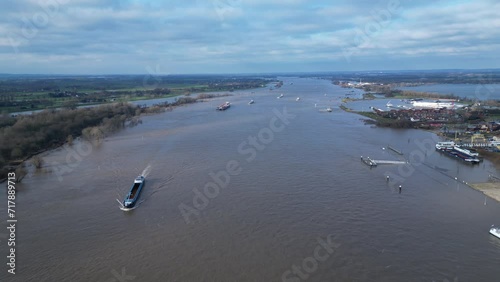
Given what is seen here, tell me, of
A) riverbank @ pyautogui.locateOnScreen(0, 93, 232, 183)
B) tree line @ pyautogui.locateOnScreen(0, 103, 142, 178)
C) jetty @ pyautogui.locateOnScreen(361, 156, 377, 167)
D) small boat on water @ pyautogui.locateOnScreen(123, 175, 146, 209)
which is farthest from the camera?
tree line @ pyautogui.locateOnScreen(0, 103, 142, 178)

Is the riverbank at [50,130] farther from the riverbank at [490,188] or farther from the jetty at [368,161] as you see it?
the riverbank at [490,188]

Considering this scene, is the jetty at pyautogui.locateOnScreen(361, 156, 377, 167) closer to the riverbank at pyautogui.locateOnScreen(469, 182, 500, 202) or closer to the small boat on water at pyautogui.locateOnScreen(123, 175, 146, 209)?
the riverbank at pyautogui.locateOnScreen(469, 182, 500, 202)

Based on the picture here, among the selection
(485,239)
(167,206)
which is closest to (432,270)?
(485,239)

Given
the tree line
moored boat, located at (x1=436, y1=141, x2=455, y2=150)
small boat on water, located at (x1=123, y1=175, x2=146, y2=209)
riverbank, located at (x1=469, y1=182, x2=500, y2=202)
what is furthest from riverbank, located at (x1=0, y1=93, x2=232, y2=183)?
moored boat, located at (x1=436, y1=141, x2=455, y2=150)

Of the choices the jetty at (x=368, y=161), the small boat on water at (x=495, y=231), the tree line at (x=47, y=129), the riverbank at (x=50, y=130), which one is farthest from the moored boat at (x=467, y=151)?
the tree line at (x=47, y=129)

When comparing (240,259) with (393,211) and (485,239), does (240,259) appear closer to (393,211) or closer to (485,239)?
(393,211)
